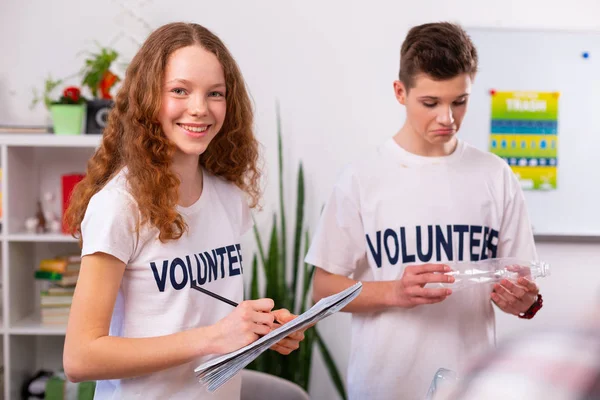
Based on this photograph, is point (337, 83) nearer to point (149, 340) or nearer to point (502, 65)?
point (502, 65)

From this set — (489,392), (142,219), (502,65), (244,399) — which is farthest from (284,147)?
(489,392)

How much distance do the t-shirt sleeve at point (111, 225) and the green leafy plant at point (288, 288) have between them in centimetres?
202

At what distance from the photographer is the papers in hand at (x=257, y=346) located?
1.05 metres

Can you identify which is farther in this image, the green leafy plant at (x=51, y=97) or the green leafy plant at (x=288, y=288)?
the green leafy plant at (x=288, y=288)

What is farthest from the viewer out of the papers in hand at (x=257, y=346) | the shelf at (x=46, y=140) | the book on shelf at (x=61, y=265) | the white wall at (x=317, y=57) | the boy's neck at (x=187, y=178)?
the white wall at (x=317, y=57)

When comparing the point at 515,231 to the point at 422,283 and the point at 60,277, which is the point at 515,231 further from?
the point at 60,277

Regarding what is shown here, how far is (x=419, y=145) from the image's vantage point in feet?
5.77

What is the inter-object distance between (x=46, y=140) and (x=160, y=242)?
6.62 feet

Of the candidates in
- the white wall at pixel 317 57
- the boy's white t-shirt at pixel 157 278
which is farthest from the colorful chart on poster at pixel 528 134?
the boy's white t-shirt at pixel 157 278

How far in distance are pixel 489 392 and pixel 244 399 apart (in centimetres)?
177

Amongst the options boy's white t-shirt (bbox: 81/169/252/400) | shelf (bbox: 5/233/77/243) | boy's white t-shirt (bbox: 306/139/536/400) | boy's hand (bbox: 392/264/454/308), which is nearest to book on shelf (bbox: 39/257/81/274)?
shelf (bbox: 5/233/77/243)

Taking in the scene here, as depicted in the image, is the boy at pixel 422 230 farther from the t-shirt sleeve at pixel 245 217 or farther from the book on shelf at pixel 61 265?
the book on shelf at pixel 61 265

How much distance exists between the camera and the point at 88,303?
1157 millimetres

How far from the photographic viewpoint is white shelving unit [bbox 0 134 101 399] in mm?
3039
